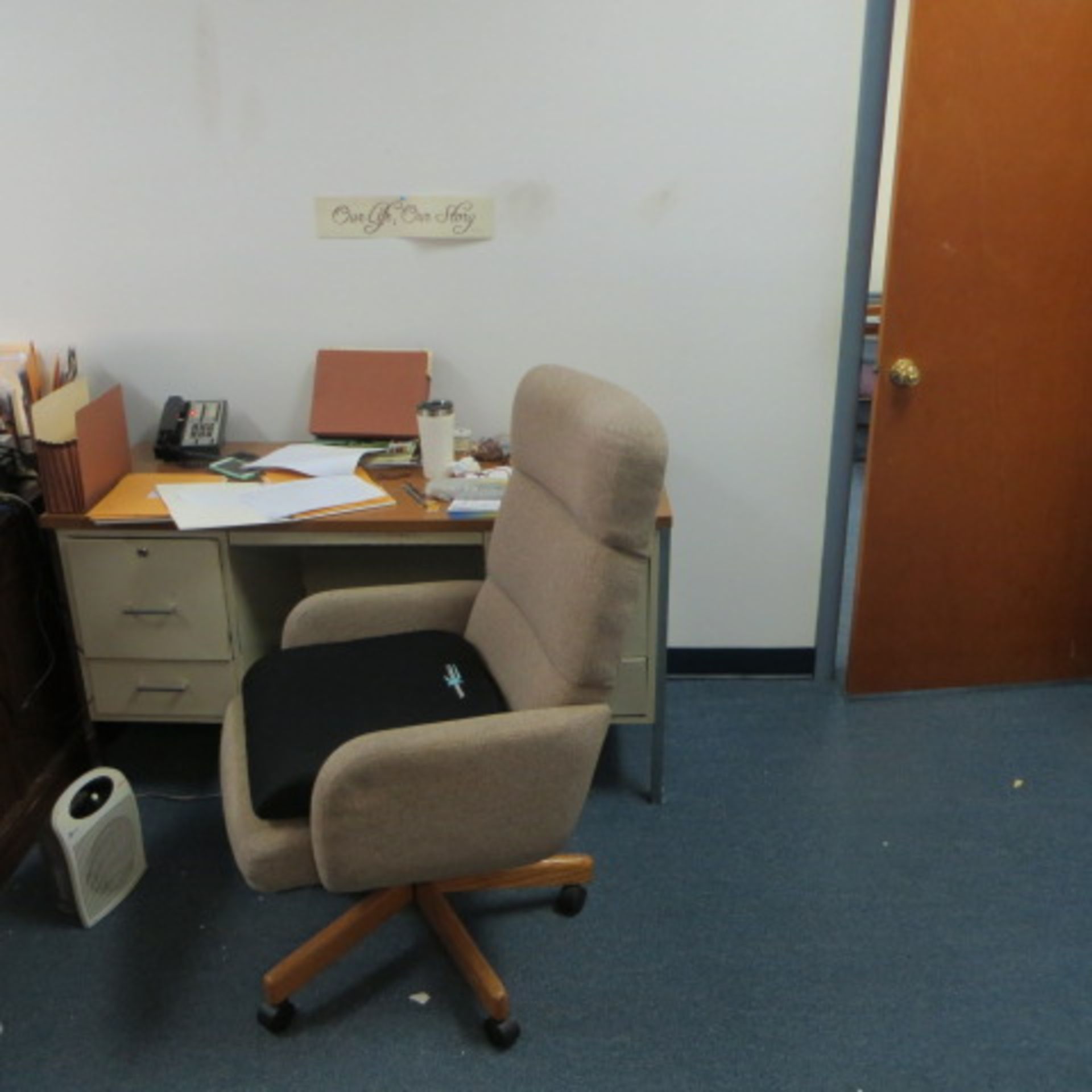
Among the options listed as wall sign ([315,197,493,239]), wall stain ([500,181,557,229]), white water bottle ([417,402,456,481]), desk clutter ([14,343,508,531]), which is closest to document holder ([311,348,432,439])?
desk clutter ([14,343,508,531])

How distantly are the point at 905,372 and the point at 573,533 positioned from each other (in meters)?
1.18

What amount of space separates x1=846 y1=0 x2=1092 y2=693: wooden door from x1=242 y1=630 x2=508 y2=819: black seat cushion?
48.0 inches

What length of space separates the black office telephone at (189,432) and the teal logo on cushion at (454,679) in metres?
0.93

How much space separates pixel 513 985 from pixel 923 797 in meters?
1.03

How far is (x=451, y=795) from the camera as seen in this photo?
1.51m

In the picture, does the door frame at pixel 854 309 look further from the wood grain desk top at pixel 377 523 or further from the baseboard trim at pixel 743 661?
the wood grain desk top at pixel 377 523

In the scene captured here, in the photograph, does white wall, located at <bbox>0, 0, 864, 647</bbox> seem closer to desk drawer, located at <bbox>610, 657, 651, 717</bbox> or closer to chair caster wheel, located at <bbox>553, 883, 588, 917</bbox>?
desk drawer, located at <bbox>610, 657, 651, 717</bbox>

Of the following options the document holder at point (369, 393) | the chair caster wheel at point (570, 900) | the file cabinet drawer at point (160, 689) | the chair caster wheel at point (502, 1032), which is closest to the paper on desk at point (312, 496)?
the document holder at point (369, 393)

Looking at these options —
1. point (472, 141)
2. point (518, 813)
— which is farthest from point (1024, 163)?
point (518, 813)

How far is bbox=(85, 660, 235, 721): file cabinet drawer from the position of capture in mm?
2199

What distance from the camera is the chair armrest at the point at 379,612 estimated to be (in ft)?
6.42

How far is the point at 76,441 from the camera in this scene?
2.02 metres

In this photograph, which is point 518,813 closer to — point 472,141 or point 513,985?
point 513,985

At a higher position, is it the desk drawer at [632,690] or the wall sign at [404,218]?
the wall sign at [404,218]
